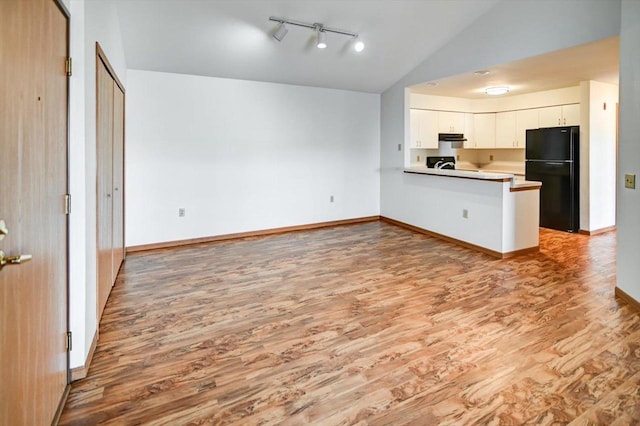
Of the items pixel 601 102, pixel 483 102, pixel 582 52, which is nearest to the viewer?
pixel 582 52

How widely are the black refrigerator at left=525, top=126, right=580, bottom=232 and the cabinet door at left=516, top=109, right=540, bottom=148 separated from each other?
0.45 m

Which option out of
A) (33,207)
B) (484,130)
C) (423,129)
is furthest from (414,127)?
(33,207)

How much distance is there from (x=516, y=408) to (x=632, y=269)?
206 cm

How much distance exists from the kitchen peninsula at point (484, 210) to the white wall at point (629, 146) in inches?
55.2

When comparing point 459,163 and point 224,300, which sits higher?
point 459,163

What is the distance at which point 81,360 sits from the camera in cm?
213

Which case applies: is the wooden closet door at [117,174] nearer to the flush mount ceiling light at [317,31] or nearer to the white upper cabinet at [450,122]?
the flush mount ceiling light at [317,31]

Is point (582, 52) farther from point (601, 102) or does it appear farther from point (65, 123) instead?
point (65, 123)

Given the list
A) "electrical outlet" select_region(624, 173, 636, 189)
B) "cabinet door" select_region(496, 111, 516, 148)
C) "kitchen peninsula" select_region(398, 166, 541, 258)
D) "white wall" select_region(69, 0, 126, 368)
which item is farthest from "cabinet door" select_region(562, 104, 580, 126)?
"white wall" select_region(69, 0, 126, 368)

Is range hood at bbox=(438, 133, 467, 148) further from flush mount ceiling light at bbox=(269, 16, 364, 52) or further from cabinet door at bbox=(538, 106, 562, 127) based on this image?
flush mount ceiling light at bbox=(269, 16, 364, 52)

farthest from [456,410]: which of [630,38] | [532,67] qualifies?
[532,67]

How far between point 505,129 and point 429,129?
1.46 meters

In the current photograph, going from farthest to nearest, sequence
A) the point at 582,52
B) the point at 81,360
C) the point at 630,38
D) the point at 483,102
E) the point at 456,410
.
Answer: the point at 483,102 < the point at 582,52 < the point at 630,38 < the point at 81,360 < the point at 456,410

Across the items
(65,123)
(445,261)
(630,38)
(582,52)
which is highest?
(582,52)
